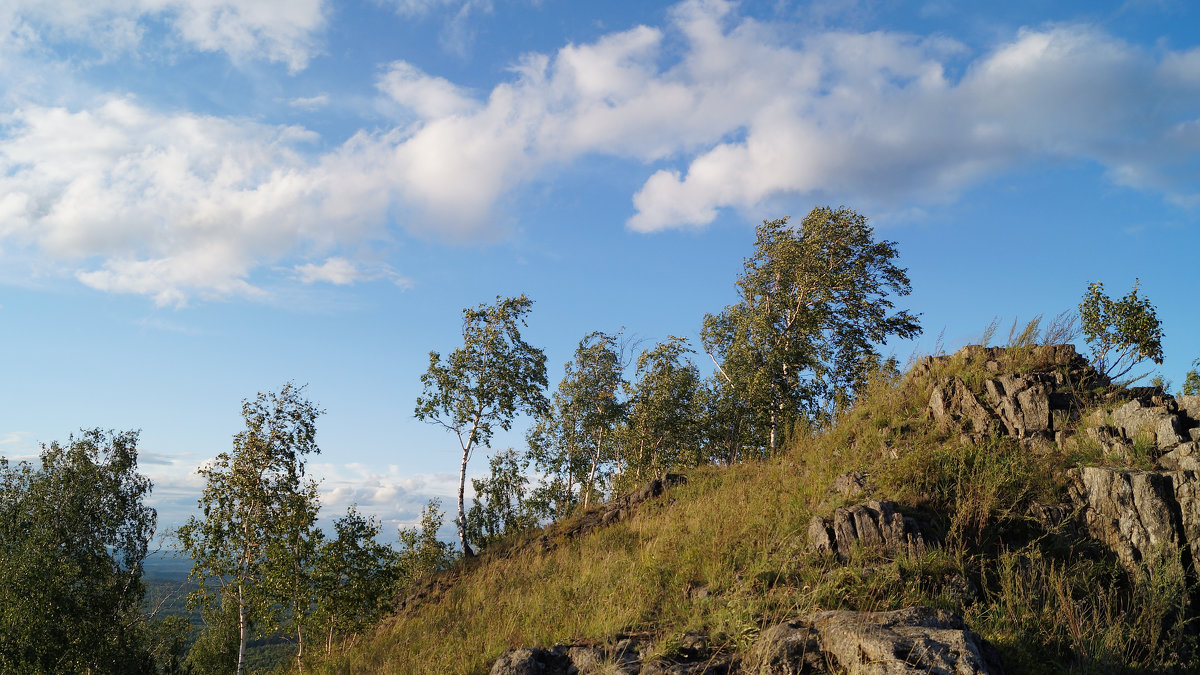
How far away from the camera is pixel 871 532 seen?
10.2 metres

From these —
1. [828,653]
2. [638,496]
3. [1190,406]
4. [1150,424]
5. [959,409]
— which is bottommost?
[828,653]

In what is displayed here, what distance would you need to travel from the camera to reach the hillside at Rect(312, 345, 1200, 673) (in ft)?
27.9

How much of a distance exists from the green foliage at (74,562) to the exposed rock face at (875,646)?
31.6 meters

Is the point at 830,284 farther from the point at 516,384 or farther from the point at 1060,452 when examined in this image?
the point at 1060,452

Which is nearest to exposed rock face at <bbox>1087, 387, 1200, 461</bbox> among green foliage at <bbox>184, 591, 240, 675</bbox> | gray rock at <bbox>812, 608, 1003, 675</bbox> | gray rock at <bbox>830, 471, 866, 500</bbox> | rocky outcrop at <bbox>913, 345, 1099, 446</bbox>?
rocky outcrop at <bbox>913, 345, 1099, 446</bbox>

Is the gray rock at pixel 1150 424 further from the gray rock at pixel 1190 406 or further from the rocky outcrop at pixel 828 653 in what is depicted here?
the rocky outcrop at pixel 828 653

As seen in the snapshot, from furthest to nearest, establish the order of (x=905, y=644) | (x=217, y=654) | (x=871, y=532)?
(x=217, y=654)
(x=871, y=532)
(x=905, y=644)

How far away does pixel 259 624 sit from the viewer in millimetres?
19953

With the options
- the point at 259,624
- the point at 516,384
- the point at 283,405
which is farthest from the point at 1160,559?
the point at 283,405

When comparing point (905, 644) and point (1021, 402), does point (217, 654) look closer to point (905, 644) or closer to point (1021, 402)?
point (1021, 402)

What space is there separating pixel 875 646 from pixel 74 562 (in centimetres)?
3904

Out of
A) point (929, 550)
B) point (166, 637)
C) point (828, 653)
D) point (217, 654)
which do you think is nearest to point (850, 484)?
point (929, 550)

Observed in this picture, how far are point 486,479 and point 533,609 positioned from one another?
2694cm

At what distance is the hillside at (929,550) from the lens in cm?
849
